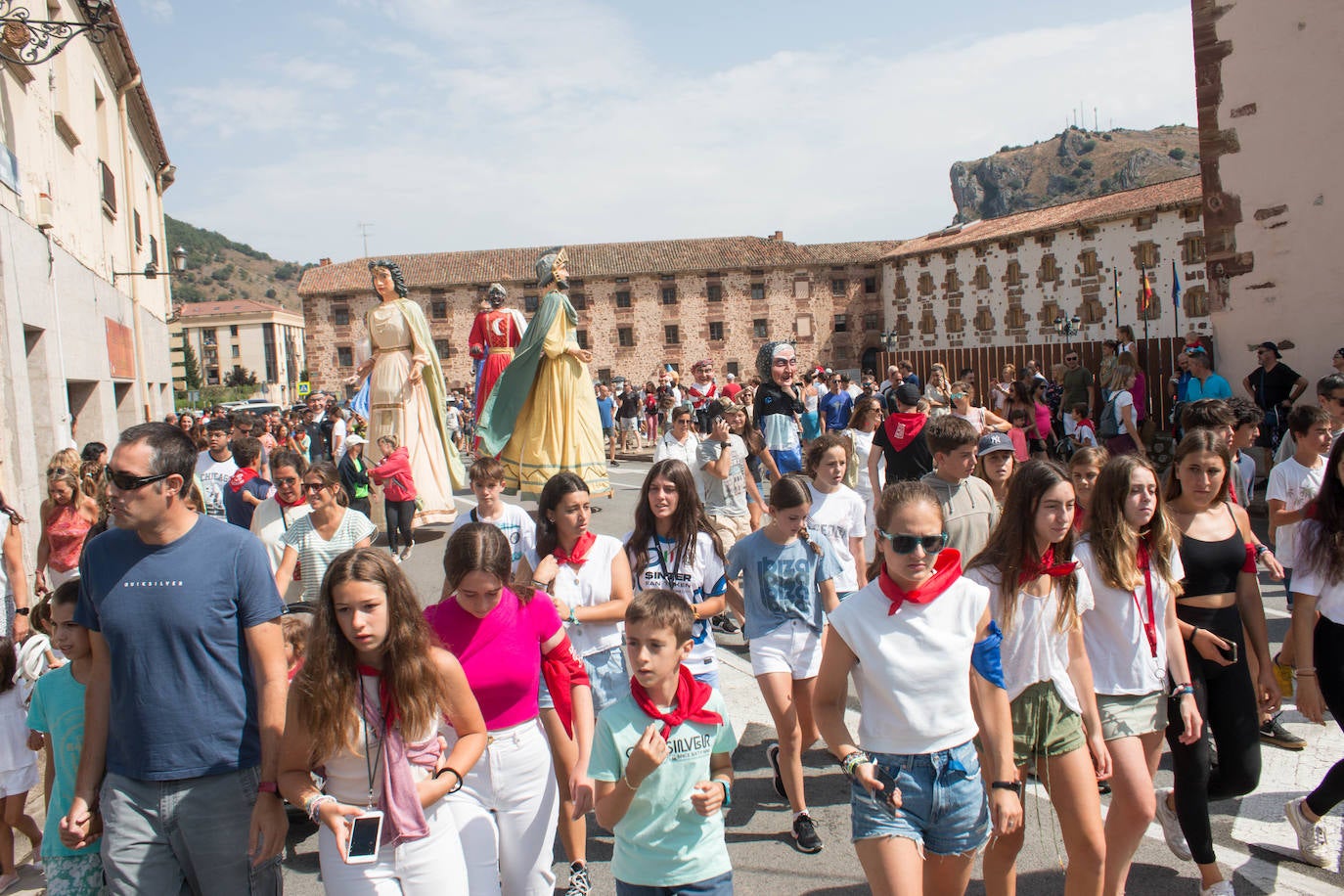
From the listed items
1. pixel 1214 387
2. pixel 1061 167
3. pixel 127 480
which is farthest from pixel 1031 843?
pixel 1061 167

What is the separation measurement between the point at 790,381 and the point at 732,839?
4.79 m

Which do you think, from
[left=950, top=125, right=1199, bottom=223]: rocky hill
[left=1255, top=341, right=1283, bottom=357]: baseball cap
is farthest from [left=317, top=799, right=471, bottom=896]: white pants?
[left=950, top=125, right=1199, bottom=223]: rocky hill

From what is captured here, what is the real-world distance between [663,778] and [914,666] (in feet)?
2.59

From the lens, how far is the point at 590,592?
4141 millimetres

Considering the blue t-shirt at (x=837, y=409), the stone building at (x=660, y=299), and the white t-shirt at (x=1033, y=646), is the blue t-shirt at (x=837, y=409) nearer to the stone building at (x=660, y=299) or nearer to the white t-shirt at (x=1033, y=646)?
the white t-shirt at (x=1033, y=646)

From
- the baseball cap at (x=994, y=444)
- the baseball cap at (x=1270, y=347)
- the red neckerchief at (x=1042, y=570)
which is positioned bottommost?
the red neckerchief at (x=1042, y=570)

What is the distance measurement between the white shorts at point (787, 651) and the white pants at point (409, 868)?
68.1 inches

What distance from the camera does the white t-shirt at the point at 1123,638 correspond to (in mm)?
3475

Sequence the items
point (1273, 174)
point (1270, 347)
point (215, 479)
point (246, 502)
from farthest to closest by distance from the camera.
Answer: point (1273, 174) → point (1270, 347) → point (215, 479) → point (246, 502)

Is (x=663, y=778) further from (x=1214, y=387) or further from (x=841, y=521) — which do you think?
(x=1214, y=387)

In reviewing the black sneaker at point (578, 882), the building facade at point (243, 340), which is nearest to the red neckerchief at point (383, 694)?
the black sneaker at point (578, 882)

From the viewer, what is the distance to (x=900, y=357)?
28328 millimetres

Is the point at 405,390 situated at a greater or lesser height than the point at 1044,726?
greater

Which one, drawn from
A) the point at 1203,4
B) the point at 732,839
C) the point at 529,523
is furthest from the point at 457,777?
the point at 1203,4
